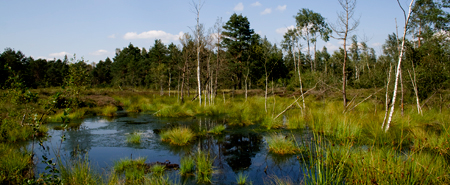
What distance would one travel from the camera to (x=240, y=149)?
8273 mm

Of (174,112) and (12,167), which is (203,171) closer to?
(12,167)

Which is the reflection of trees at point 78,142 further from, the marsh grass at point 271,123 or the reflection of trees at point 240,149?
the marsh grass at point 271,123

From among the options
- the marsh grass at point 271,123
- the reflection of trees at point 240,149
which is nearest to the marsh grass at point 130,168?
the reflection of trees at point 240,149

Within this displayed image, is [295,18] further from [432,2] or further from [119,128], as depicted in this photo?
[119,128]

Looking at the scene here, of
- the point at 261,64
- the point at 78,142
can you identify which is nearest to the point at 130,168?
the point at 78,142

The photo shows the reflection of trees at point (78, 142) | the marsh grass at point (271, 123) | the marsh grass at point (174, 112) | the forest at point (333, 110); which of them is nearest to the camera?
the forest at point (333, 110)

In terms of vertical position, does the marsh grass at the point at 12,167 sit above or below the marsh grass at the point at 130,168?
above

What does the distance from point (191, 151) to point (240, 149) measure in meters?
1.65

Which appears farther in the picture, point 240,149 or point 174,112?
point 174,112

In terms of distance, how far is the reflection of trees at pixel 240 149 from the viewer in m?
6.88

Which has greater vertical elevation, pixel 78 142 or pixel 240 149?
pixel 78 142

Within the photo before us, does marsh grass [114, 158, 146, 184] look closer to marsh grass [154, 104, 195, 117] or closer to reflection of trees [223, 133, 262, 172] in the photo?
reflection of trees [223, 133, 262, 172]

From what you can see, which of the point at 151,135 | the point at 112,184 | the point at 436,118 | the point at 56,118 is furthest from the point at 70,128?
the point at 436,118

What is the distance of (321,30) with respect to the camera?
31.1 metres
